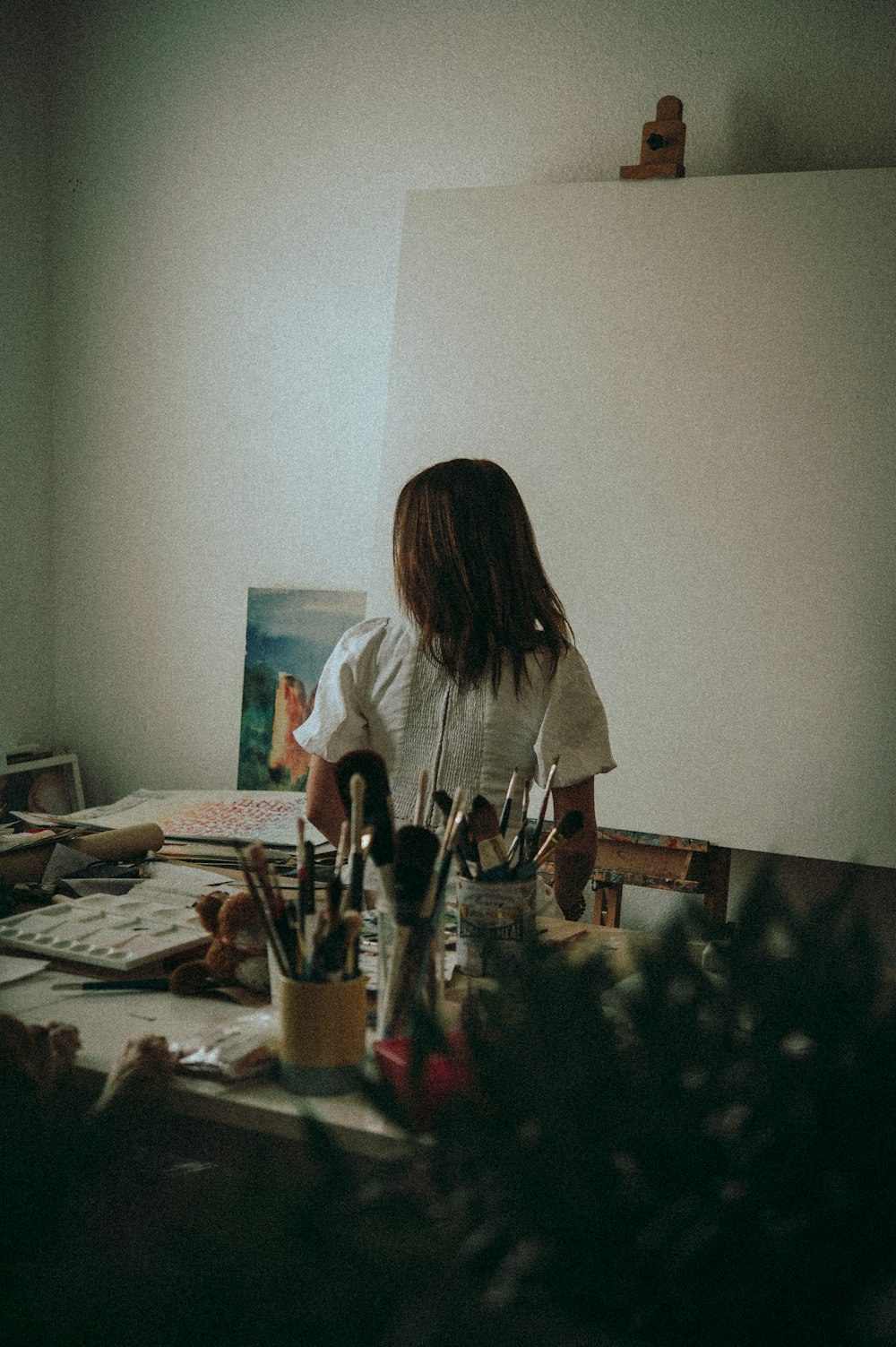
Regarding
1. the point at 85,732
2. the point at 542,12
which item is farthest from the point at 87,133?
the point at 85,732

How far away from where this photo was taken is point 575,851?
5.37 feet

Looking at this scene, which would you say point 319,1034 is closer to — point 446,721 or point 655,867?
point 446,721

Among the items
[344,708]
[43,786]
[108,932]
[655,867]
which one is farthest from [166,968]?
[43,786]

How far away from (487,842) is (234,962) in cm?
27

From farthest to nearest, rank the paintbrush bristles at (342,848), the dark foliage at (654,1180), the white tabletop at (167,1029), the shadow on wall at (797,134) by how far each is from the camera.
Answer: the shadow on wall at (797,134)
the paintbrush bristles at (342,848)
the white tabletop at (167,1029)
the dark foliage at (654,1180)

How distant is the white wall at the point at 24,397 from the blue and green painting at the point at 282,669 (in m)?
0.69

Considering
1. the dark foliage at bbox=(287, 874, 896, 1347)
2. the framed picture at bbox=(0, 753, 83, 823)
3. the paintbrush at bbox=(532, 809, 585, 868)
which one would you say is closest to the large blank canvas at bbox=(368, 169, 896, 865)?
the paintbrush at bbox=(532, 809, 585, 868)

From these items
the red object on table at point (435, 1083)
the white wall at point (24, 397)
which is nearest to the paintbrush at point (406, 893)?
the red object on table at point (435, 1083)

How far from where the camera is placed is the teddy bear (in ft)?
3.57

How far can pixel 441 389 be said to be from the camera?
8.67 feet

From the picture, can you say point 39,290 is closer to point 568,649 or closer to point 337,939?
point 568,649

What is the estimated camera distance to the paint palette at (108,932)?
1.15 metres

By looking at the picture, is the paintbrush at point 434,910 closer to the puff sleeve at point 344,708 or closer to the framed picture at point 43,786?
the puff sleeve at point 344,708

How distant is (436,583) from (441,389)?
1.18m
